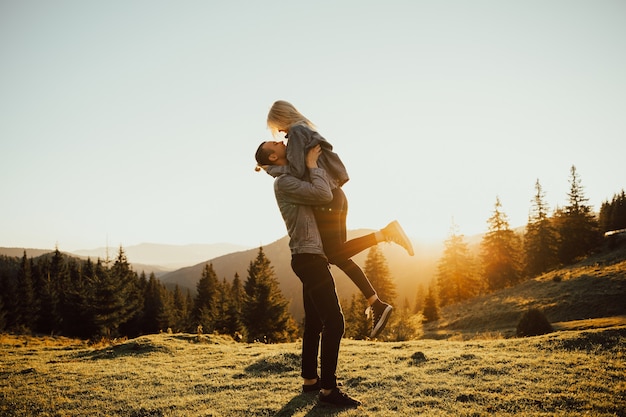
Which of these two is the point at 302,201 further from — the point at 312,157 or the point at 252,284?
the point at 252,284

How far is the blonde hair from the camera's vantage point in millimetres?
4188

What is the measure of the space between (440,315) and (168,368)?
118 feet

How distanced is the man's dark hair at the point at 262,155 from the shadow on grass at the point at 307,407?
2781 mm

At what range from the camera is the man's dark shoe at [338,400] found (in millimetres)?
3795

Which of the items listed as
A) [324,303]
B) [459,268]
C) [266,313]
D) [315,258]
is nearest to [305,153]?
[315,258]

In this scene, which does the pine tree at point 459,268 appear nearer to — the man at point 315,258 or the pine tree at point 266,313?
the pine tree at point 266,313

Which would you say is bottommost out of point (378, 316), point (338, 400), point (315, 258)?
point (338, 400)

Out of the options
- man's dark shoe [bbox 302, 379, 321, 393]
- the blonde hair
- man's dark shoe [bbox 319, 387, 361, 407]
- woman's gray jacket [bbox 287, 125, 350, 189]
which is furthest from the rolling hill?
the blonde hair

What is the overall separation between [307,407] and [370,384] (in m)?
1.15

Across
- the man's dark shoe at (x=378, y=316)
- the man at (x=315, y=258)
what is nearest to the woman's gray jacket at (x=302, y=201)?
the man at (x=315, y=258)

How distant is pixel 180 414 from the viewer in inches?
154

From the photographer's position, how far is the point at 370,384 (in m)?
4.61

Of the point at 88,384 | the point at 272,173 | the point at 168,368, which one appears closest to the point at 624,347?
the point at 272,173

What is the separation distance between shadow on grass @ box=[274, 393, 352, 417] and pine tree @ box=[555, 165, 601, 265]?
2093 inches
